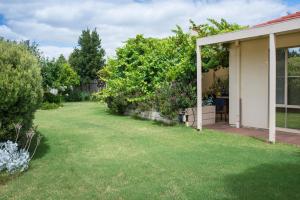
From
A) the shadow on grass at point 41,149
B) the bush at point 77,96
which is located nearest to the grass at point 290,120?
the shadow on grass at point 41,149

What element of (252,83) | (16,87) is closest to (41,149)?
(16,87)

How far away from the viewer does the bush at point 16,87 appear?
213 inches

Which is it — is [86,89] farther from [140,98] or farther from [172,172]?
[172,172]

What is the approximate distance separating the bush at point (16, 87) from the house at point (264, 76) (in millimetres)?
5267

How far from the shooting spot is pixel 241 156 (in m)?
6.30

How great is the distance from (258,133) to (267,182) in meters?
4.36

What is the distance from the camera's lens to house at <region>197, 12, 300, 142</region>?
7.45m

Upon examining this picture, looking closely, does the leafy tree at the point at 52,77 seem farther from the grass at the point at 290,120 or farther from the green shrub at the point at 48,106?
the grass at the point at 290,120

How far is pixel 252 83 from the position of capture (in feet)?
31.8

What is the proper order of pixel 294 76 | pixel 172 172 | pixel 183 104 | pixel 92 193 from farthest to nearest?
pixel 183 104
pixel 294 76
pixel 172 172
pixel 92 193

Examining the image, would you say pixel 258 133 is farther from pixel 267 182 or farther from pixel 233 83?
pixel 267 182

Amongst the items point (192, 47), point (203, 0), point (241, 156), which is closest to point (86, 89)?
point (203, 0)

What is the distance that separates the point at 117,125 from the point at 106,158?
457 cm

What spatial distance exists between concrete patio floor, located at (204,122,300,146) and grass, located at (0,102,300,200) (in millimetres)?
478
